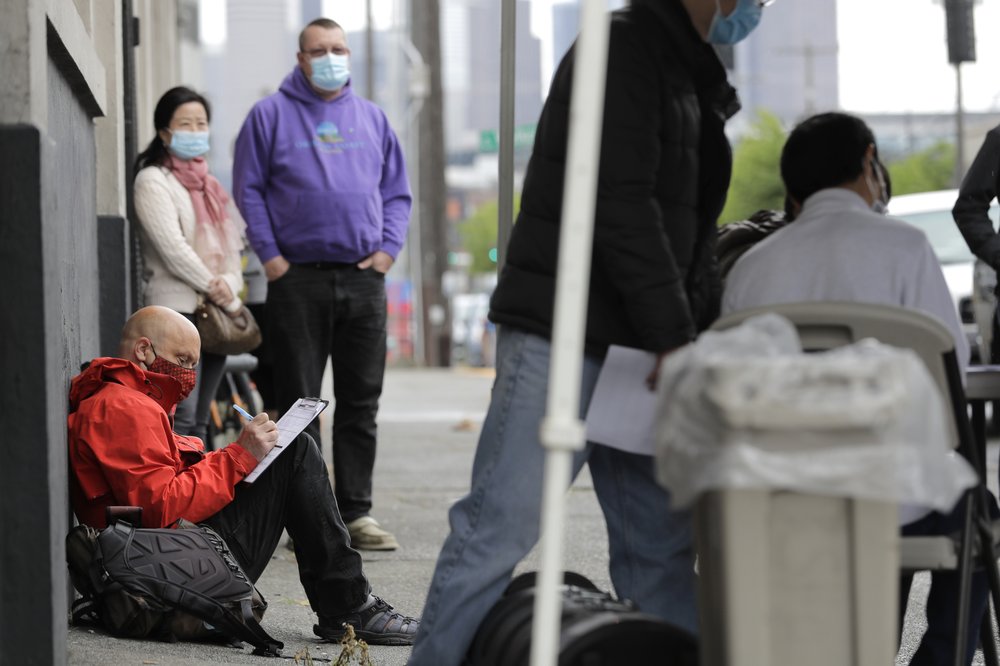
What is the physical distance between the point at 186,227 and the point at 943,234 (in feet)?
26.5

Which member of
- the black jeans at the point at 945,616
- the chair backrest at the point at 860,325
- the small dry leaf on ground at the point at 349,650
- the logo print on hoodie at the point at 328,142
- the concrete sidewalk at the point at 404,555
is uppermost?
the logo print on hoodie at the point at 328,142

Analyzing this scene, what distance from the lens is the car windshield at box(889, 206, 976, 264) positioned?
13344 mm

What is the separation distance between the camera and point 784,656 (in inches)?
120

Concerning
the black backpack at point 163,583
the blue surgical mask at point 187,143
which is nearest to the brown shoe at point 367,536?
the blue surgical mask at point 187,143

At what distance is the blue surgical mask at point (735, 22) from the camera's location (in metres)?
3.95

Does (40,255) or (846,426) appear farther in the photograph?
(40,255)

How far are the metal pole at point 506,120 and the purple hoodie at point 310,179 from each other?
1829mm

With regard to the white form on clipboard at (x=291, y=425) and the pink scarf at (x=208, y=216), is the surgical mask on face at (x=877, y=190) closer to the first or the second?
the white form on clipboard at (x=291, y=425)

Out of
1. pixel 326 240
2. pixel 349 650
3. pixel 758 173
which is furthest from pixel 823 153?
pixel 758 173

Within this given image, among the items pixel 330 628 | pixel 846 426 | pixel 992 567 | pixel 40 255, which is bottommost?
pixel 330 628

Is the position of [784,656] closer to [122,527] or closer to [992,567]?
[992,567]

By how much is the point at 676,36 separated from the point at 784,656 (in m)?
1.56

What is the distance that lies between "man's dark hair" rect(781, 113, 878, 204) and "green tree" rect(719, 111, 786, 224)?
170 feet

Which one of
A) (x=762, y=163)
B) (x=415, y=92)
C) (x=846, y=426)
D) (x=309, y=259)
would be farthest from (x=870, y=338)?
(x=762, y=163)
